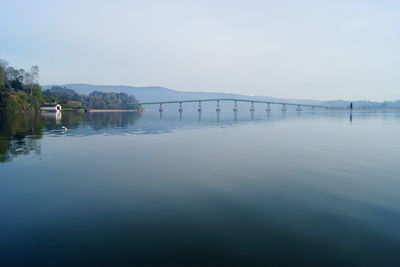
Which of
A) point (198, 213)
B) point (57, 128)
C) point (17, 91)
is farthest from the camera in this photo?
point (17, 91)

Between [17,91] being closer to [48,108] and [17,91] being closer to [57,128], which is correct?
[48,108]

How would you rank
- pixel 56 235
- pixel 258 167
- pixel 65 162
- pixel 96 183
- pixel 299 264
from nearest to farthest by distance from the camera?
pixel 299 264, pixel 56 235, pixel 96 183, pixel 258 167, pixel 65 162

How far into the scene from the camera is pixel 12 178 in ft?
57.4

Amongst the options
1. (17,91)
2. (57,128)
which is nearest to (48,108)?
(17,91)

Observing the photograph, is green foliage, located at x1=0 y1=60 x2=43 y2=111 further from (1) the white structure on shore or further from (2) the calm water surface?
(2) the calm water surface

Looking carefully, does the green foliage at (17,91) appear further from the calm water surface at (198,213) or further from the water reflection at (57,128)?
the calm water surface at (198,213)

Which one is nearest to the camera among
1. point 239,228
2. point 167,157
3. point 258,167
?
point 239,228

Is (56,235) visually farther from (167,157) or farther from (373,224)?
(167,157)

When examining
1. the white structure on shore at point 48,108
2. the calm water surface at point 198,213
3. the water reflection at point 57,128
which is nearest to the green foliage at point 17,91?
the white structure on shore at point 48,108

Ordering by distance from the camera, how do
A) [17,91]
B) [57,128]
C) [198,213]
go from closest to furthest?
[198,213]
[57,128]
[17,91]

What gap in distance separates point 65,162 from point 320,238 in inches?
867

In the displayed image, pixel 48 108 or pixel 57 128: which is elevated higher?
pixel 48 108

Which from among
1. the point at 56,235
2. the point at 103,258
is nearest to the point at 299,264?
the point at 103,258

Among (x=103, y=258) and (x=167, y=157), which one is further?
(x=167, y=157)
